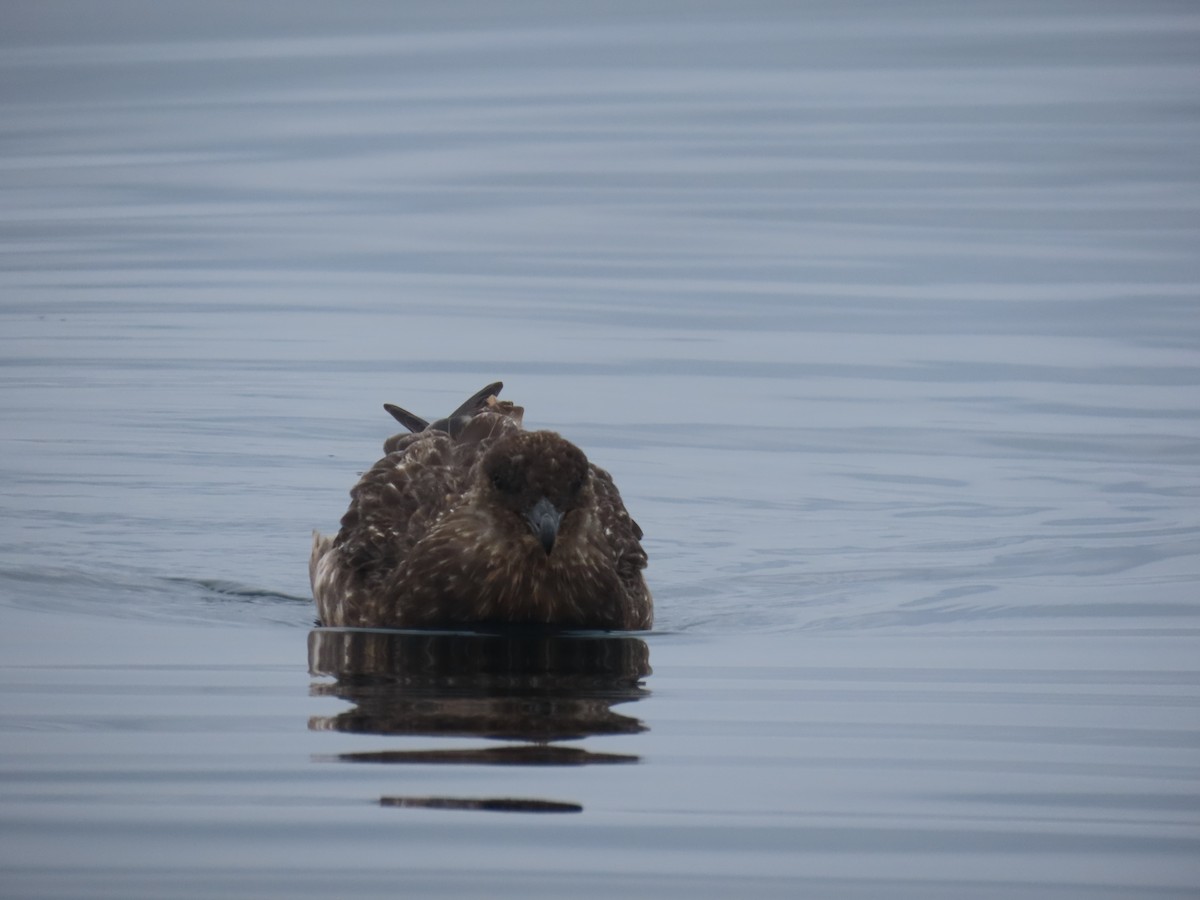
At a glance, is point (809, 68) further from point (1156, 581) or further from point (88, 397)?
point (1156, 581)

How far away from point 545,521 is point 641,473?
3.71 meters

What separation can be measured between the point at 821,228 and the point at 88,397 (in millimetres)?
8294

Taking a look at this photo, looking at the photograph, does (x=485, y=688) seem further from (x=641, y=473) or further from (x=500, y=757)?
(x=641, y=473)

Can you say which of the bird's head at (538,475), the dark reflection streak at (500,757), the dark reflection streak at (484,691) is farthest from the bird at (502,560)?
the dark reflection streak at (500,757)

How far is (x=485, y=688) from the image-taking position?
30.3 ft

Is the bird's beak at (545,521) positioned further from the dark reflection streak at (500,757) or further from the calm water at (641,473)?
the dark reflection streak at (500,757)

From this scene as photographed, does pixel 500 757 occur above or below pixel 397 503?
below

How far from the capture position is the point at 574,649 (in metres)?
10.2

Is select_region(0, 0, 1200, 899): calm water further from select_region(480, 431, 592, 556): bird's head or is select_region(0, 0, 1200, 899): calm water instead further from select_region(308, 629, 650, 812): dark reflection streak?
select_region(480, 431, 592, 556): bird's head

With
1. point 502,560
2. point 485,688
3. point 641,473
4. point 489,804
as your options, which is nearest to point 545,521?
point 502,560

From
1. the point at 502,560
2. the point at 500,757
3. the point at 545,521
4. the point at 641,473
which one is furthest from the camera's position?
the point at 641,473

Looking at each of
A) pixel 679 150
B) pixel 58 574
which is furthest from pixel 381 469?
pixel 679 150

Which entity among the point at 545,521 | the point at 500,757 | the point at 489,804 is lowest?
the point at 489,804

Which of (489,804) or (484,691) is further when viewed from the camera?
(484,691)
